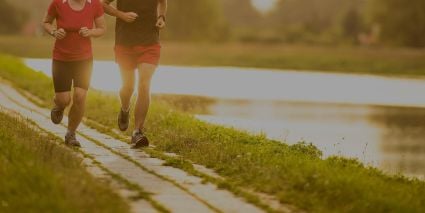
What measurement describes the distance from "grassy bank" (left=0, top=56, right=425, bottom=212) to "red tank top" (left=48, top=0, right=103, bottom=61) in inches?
58.2

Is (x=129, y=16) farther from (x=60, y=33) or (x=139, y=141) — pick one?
(x=139, y=141)

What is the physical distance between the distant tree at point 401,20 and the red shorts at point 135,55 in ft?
210

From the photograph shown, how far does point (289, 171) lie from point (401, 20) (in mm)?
66754

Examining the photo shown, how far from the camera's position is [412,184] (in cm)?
1103

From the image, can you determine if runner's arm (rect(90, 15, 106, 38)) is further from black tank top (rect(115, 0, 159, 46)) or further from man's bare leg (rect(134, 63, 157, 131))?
man's bare leg (rect(134, 63, 157, 131))

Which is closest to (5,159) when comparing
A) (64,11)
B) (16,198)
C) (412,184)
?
(16,198)

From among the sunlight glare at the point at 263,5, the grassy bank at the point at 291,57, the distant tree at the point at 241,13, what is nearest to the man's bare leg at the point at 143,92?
the grassy bank at the point at 291,57

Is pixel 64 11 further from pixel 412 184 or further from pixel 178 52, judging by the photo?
pixel 178 52

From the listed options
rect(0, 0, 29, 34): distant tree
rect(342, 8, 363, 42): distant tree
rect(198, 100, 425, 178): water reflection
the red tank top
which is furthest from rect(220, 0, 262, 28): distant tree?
the red tank top

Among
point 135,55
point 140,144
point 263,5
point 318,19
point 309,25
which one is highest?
point 263,5

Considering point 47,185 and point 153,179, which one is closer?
point 47,185

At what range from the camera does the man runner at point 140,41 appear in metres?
12.5

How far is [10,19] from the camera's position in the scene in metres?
103

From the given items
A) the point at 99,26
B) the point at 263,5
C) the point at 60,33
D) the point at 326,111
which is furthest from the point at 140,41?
the point at 263,5
